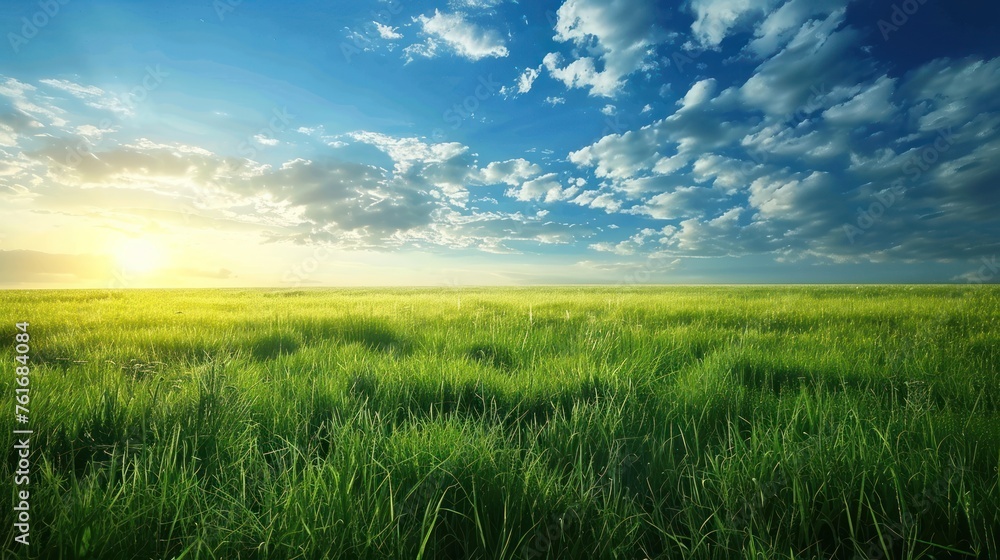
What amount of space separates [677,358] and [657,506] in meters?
2.92

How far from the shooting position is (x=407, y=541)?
4.73 ft

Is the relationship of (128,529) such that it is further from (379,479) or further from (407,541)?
(407,541)

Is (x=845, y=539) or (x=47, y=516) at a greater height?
(x=47, y=516)

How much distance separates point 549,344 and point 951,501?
3482 mm

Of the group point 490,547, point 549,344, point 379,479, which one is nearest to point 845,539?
point 490,547

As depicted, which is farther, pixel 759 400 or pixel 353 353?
pixel 353 353

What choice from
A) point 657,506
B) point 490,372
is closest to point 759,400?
point 657,506

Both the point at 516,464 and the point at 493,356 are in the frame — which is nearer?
the point at 516,464

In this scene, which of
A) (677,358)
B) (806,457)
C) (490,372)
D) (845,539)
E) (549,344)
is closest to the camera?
(845,539)

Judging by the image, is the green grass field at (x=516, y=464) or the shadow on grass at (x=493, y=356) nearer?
the green grass field at (x=516, y=464)

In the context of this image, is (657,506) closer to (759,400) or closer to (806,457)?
(806,457)

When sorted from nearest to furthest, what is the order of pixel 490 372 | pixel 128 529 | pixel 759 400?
pixel 128 529 → pixel 759 400 → pixel 490 372

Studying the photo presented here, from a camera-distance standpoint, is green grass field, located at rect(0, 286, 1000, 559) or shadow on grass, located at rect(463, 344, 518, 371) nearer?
green grass field, located at rect(0, 286, 1000, 559)

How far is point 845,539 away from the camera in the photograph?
1.59 meters
